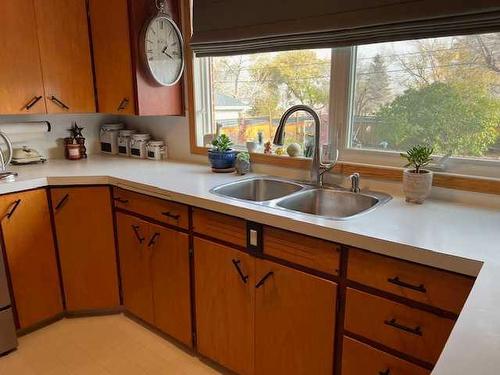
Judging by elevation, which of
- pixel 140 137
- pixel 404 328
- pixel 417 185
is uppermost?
pixel 140 137

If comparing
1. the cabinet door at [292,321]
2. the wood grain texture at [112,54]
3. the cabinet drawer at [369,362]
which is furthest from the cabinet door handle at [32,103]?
the cabinet drawer at [369,362]

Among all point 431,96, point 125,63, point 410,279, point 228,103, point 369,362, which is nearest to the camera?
point 410,279

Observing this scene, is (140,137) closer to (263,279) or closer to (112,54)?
(112,54)

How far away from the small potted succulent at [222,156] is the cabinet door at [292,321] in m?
0.79

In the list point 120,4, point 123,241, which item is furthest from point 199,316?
point 120,4

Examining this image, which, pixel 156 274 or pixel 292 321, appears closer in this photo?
pixel 292 321

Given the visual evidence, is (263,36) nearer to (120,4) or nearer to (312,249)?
(120,4)

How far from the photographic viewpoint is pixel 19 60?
2.13m

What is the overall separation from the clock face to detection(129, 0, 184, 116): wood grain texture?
5cm

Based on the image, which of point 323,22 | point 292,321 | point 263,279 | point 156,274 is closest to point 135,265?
point 156,274

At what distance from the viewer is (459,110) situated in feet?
5.19

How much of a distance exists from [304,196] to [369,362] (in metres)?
0.76

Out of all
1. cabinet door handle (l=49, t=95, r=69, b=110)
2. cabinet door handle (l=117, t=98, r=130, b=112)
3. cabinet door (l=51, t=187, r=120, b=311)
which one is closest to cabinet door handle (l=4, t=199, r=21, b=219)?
cabinet door (l=51, t=187, r=120, b=311)

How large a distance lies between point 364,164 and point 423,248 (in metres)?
0.77
